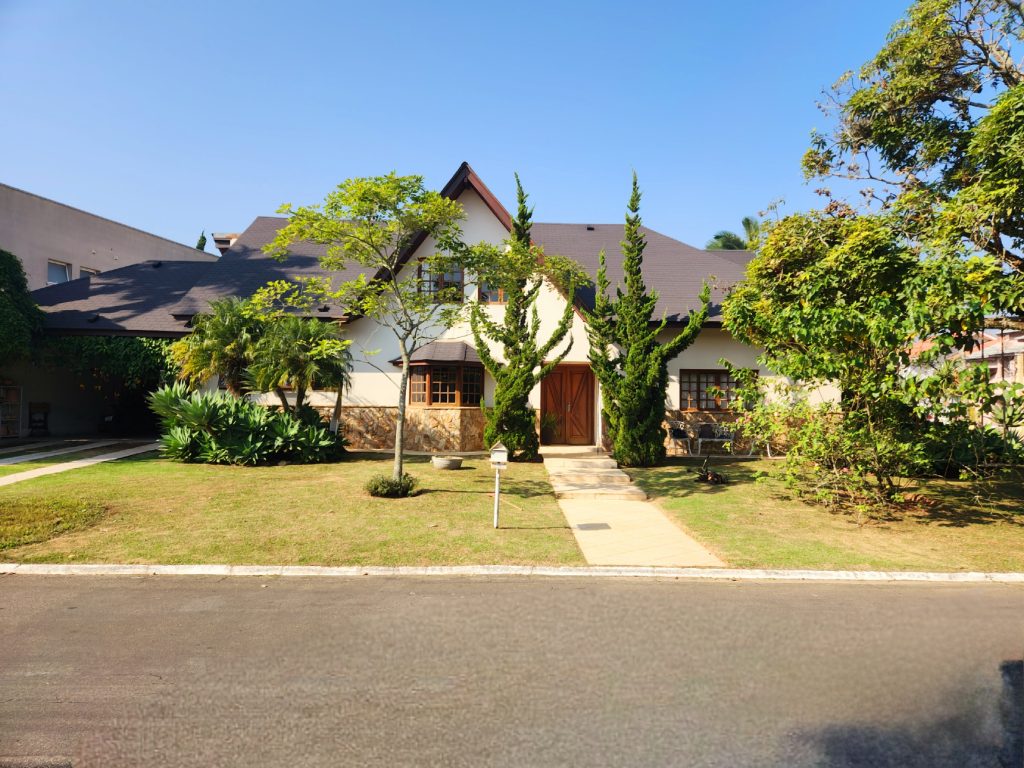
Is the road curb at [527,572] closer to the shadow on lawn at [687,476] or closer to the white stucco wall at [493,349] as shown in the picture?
the shadow on lawn at [687,476]

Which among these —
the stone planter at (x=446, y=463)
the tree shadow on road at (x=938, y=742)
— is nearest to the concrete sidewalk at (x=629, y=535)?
the stone planter at (x=446, y=463)

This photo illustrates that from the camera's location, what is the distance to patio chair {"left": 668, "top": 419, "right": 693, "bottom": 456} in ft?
54.5

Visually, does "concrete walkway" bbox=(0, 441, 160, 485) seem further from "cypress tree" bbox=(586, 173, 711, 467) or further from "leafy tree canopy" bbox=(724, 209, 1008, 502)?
"leafy tree canopy" bbox=(724, 209, 1008, 502)

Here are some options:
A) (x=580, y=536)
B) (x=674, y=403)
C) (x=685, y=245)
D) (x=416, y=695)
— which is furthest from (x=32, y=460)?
(x=685, y=245)

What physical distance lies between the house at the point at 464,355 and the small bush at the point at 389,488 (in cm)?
566

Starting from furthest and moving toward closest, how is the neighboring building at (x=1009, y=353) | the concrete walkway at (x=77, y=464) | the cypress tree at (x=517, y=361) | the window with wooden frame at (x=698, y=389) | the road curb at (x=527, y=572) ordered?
the neighboring building at (x=1009, y=353), the window with wooden frame at (x=698, y=389), the cypress tree at (x=517, y=361), the concrete walkway at (x=77, y=464), the road curb at (x=527, y=572)

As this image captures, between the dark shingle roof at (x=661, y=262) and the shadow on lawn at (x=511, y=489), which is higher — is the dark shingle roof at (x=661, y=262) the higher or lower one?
the higher one

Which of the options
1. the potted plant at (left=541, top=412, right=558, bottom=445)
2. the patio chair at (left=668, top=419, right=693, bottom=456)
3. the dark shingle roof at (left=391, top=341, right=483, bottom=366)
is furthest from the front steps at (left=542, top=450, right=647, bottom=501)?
the dark shingle roof at (left=391, top=341, right=483, bottom=366)

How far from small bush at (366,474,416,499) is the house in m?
5.66

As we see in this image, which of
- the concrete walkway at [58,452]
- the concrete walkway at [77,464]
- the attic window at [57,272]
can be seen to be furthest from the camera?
the attic window at [57,272]

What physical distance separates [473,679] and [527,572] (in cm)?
274

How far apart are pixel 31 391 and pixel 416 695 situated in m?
23.1

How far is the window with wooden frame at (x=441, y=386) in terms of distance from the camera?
16.6 metres

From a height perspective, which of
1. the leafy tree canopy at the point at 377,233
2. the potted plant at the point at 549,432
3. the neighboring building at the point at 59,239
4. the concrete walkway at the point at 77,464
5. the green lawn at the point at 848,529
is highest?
the neighboring building at the point at 59,239
